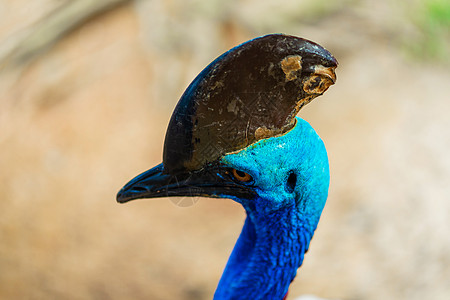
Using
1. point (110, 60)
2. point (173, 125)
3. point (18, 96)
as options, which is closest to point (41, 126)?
point (18, 96)

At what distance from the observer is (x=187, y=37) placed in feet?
16.1

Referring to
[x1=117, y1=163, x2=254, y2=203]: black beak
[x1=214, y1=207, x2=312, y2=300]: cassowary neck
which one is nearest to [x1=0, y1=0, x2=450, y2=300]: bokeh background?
[x1=214, y1=207, x2=312, y2=300]: cassowary neck

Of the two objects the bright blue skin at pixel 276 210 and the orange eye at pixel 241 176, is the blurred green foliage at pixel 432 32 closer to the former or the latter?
the bright blue skin at pixel 276 210

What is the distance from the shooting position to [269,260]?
A: 1.55 meters

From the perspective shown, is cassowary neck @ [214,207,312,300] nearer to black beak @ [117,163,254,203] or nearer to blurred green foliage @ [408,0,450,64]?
black beak @ [117,163,254,203]

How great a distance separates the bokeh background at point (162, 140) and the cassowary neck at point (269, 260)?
1.77 metres

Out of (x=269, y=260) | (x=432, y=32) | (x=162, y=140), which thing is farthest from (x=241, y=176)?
(x=432, y=32)

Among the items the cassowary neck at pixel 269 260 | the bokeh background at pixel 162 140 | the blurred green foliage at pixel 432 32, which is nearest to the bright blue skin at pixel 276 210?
the cassowary neck at pixel 269 260

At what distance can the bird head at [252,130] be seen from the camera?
1.22 metres

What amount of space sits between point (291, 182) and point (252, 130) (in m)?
0.23

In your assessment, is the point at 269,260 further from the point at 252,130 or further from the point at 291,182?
the point at 252,130

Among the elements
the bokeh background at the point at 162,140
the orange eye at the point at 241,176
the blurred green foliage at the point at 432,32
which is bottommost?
the orange eye at the point at 241,176

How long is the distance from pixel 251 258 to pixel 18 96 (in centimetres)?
397

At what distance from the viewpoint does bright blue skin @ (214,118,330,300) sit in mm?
1327
